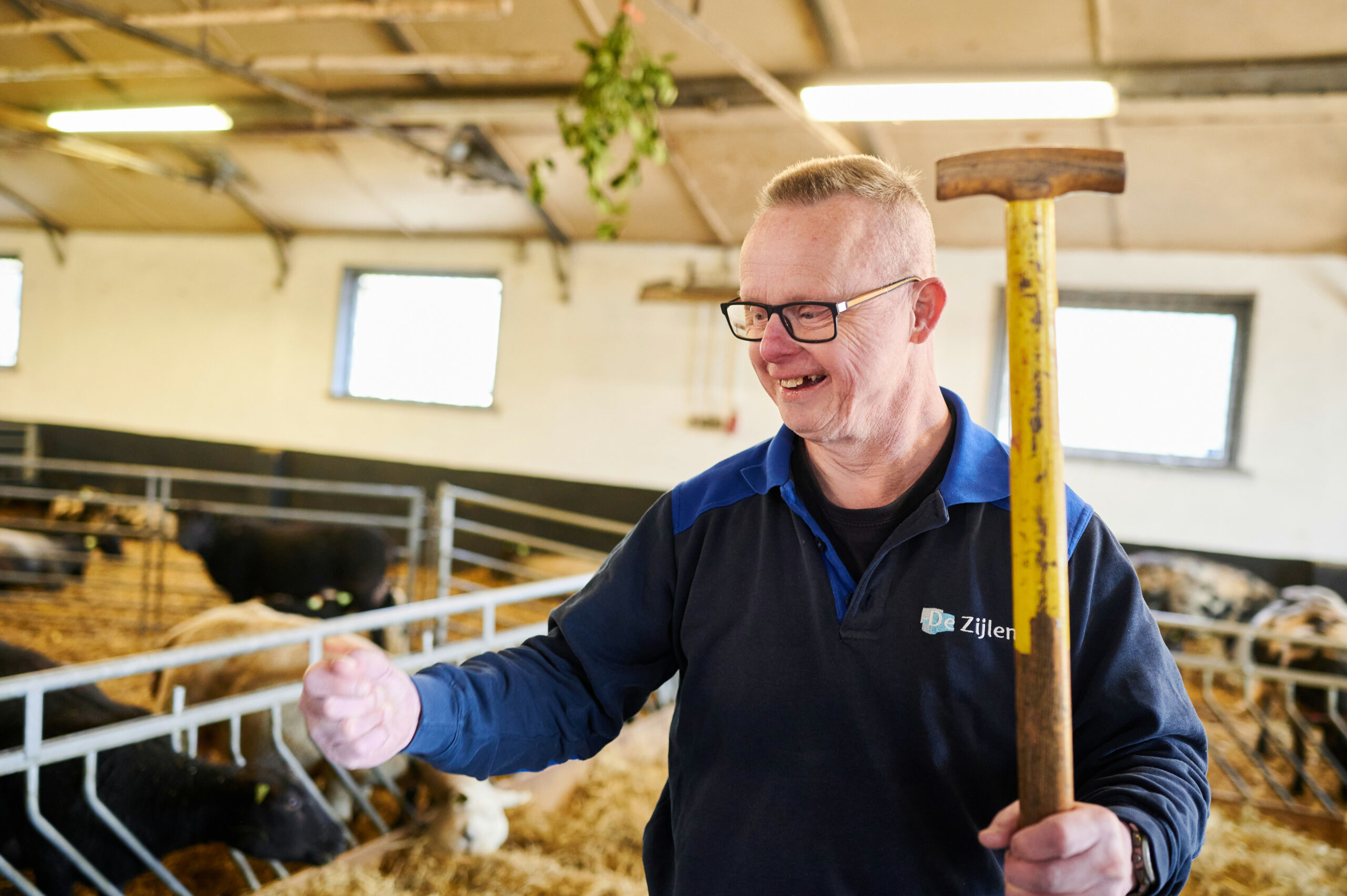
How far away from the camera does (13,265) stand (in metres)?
11.9

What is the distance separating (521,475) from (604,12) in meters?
4.55

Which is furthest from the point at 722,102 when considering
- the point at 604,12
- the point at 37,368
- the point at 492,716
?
the point at 37,368

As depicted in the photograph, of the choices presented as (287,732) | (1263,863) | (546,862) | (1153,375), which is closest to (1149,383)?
(1153,375)

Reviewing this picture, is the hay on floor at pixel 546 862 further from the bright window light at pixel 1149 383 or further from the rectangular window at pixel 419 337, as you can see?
the rectangular window at pixel 419 337

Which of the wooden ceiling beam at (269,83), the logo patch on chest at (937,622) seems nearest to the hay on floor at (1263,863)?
the logo patch on chest at (937,622)

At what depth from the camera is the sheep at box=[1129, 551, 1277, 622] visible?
6555 millimetres

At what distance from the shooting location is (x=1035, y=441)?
3.09 ft

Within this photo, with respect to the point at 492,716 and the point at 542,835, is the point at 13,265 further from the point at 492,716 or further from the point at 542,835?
the point at 492,716

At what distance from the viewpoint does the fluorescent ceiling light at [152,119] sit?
21.8 feet

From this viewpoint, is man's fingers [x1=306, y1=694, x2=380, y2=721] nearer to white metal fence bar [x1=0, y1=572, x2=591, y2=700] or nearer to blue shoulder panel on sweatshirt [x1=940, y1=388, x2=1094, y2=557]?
blue shoulder panel on sweatshirt [x1=940, y1=388, x2=1094, y2=557]

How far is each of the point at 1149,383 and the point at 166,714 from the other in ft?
22.3

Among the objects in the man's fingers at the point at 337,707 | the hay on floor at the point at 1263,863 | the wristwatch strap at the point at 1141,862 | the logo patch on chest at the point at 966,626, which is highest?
the logo patch on chest at the point at 966,626

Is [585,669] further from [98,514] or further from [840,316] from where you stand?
[98,514]

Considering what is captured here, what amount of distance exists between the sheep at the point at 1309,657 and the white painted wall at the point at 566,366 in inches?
46.7
